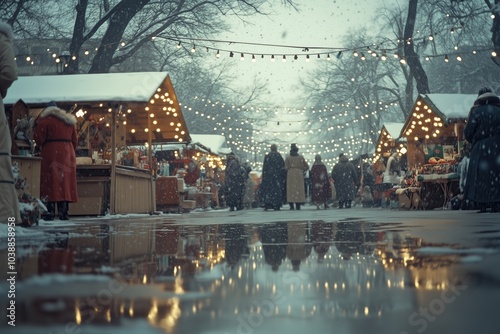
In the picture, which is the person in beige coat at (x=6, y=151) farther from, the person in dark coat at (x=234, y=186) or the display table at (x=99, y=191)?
the person in dark coat at (x=234, y=186)

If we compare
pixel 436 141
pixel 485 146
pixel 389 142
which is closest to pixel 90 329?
pixel 485 146

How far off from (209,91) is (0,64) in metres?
46.7

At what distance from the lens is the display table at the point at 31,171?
1060 centimetres

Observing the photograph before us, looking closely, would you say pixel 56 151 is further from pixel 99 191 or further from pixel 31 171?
pixel 99 191

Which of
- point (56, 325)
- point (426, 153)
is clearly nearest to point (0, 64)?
point (56, 325)

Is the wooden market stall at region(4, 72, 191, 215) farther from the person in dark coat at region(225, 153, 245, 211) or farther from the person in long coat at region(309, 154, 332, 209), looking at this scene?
the person in long coat at region(309, 154, 332, 209)

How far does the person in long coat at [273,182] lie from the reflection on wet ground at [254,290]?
18.5 m

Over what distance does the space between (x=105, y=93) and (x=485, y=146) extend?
8724mm

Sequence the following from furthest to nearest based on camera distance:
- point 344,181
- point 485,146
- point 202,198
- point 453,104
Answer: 1. point 202,198
2. point 344,181
3. point 453,104
4. point 485,146

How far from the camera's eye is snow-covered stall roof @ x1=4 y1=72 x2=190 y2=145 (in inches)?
631

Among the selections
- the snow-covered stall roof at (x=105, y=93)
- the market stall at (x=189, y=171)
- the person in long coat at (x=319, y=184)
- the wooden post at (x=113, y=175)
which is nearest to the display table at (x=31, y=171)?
the snow-covered stall roof at (x=105, y=93)

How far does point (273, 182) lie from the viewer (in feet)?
74.8

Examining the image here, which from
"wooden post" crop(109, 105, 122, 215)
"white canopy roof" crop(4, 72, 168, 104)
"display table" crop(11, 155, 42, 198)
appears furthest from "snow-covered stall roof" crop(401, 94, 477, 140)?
"display table" crop(11, 155, 42, 198)

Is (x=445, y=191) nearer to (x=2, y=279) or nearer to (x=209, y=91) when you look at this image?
(x=2, y=279)
